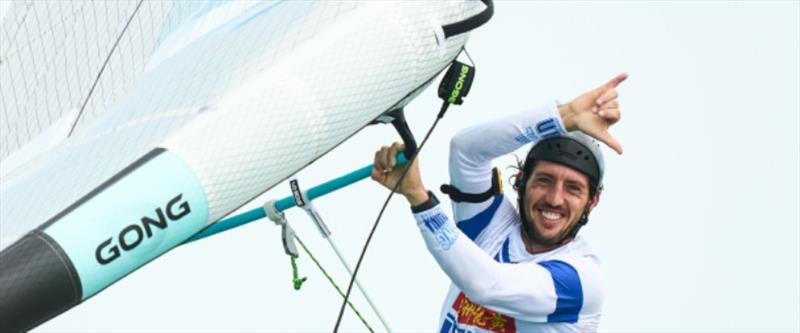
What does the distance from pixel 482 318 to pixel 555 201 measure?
31 centimetres

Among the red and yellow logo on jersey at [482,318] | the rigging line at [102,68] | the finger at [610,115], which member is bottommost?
the red and yellow logo on jersey at [482,318]

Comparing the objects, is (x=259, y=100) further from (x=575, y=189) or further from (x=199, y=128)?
(x=575, y=189)

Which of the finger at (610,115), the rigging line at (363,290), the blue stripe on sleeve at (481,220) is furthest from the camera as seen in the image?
the rigging line at (363,290)

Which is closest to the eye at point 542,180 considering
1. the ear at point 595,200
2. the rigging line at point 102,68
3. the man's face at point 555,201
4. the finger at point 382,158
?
A: the man's face at point 555,201

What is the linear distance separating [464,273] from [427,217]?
0.14 metres

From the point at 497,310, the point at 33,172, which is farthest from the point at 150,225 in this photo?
the point at 497,310

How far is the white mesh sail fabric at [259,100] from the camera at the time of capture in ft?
10.3

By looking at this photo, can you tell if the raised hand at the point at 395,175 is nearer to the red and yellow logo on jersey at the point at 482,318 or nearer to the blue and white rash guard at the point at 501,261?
the blue and white rash guard at the point at 501,261

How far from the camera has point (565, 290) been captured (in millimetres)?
3836

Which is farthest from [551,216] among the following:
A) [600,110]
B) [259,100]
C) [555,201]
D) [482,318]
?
[259,100]

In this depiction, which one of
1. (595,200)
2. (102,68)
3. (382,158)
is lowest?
(595,200)

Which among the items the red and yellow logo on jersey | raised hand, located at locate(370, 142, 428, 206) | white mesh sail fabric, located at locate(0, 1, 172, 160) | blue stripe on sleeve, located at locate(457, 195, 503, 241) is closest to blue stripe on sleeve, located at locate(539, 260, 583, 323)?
the red and yellow logo on jersey

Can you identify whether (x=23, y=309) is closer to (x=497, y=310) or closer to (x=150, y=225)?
(x=150, y=225)

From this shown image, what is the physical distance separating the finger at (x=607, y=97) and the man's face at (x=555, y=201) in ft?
1.21
